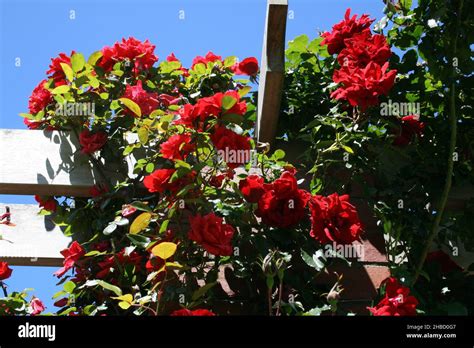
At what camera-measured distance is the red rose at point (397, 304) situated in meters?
2.22

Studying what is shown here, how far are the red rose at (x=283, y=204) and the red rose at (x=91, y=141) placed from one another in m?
0.61

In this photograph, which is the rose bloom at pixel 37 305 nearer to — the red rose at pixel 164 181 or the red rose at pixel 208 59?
the red rose at pixel 164 181

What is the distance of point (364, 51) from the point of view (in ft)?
8.85

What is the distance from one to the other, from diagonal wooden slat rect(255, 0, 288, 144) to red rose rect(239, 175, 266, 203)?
328 millimetres

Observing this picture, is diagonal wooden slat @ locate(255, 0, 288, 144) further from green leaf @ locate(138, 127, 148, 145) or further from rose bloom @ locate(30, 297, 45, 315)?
rose bloom @ locate(30, 297, 45, 315)

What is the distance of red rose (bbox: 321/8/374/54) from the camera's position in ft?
9.33

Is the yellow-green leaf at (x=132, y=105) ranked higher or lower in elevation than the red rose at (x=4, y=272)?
higher

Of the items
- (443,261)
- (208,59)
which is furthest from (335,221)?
(208,59)

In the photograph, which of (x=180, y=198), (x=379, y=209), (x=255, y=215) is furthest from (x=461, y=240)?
(x=180, y=198)

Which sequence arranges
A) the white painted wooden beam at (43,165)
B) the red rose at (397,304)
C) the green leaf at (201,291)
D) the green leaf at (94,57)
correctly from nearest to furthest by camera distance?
1. the red rose at (397,304)
2. the green leaf at (201,291)
3. the white painted wooden beam at (43,165)
4. the green leaf at (94,57)

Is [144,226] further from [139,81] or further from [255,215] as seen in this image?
[139,81]

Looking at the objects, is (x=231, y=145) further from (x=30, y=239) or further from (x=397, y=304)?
(x=30, y=239)

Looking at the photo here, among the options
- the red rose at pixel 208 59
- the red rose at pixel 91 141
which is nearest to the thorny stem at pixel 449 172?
the red rose at pixel 208 59

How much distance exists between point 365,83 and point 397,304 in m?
0.68
